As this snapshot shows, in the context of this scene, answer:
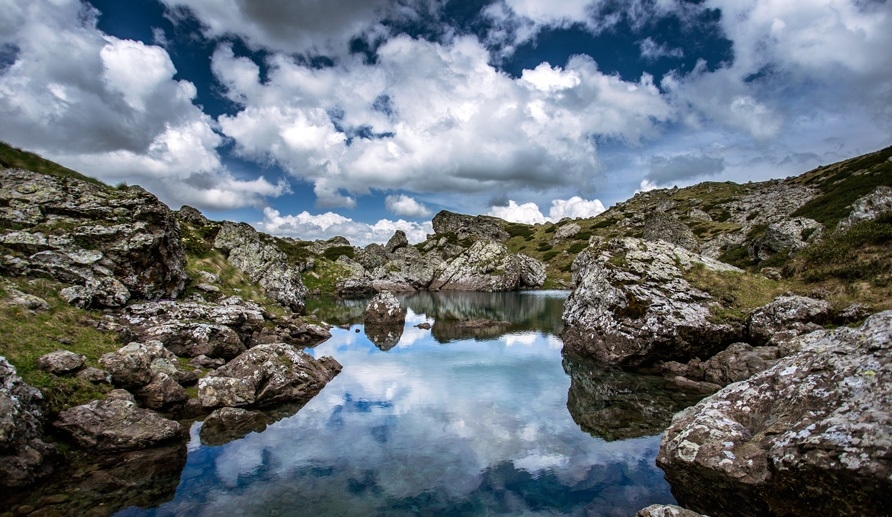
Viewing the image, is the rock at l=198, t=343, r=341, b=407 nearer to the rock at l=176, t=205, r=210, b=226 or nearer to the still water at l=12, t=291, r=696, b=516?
the still water at l=12, t=291, r=696, b=516

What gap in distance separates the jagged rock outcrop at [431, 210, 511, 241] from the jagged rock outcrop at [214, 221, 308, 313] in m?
97.1

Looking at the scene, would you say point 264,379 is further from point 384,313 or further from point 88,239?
point 384,313

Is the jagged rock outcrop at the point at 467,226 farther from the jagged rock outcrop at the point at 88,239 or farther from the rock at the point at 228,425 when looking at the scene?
the rock at the point at 228,425

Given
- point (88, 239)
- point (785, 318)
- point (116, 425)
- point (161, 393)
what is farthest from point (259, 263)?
point (785, 318)

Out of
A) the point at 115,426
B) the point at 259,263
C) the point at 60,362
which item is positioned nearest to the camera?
the point at 115,426

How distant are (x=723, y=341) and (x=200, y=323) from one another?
33.8 m

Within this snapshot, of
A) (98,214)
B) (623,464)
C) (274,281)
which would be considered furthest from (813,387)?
(274,281)

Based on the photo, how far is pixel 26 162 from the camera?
31.9m

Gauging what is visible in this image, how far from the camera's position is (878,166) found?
3580 inches

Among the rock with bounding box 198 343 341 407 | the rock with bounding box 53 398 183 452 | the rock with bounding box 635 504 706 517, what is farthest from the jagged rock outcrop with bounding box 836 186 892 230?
the rock with bounding box 53 398 183 452

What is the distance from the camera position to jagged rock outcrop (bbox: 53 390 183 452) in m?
14.7

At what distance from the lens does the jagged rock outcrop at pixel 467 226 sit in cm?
16125

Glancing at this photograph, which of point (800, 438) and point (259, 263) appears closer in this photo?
point (800, 438)

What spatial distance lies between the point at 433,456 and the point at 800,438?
38.1 feet
